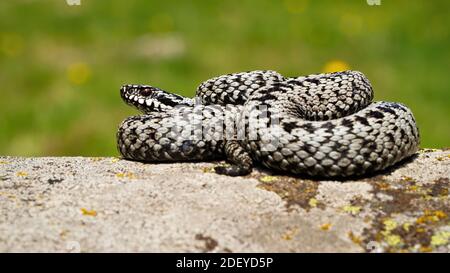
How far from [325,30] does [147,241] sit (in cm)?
1482

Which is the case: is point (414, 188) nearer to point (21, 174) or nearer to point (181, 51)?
point (21, 174)

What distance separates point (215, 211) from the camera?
6.00 m

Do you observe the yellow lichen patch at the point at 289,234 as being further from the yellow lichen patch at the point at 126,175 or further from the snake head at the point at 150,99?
the snake head at the point at 150,99

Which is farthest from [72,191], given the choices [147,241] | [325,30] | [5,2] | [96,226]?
[5,2]

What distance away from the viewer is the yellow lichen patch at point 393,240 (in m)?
5.62

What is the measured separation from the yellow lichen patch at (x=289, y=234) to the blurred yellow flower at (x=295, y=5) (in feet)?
52.1

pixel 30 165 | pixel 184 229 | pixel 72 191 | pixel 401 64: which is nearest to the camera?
pixel 184 229

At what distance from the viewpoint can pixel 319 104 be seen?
25.7ft

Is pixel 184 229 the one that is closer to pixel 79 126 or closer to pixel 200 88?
pixel 200 88

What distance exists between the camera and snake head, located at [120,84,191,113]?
27.8 ft

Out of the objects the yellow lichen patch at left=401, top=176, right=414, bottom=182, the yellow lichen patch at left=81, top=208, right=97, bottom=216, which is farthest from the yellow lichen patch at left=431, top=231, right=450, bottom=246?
the yellow lichen patch at left=81, top=208, right=97, bottom=216

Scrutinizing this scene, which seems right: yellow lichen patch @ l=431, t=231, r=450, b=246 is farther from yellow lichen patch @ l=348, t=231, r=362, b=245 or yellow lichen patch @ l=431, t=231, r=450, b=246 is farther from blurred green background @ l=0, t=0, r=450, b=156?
blurred green background @ l=0, t=0, r=450, b=156

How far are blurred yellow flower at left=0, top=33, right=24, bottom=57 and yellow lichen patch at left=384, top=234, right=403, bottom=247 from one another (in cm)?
1550

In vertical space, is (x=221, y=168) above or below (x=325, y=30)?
below
